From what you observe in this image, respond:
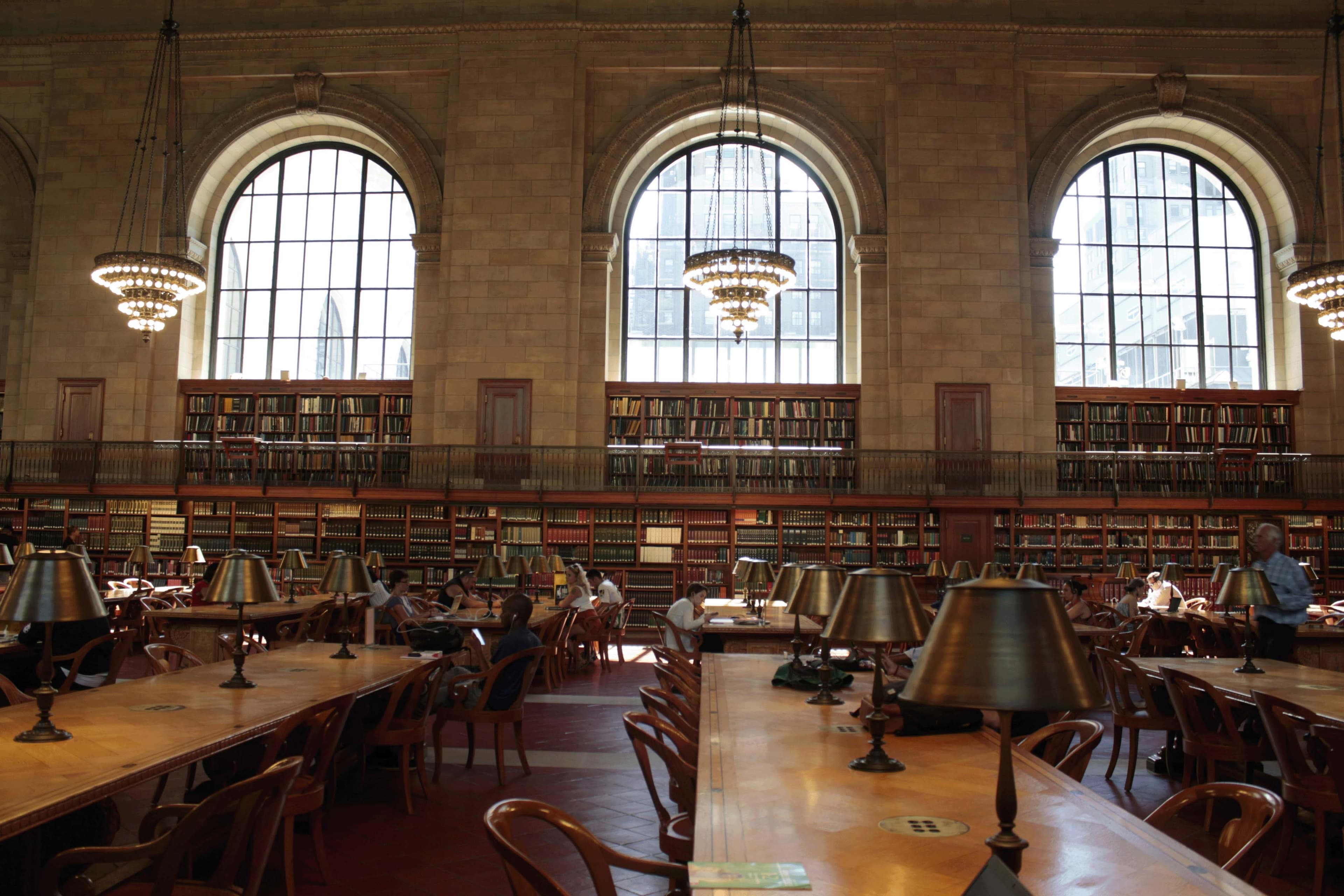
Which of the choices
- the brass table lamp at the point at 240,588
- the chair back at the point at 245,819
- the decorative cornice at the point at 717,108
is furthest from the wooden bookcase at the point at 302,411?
the chair back at the point at 245,819

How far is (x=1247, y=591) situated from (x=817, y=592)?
2432 mm

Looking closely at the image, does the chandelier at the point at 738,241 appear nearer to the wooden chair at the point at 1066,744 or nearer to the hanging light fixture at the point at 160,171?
the hanging light fixture at the point at 160,171

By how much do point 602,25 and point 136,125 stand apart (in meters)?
7.20

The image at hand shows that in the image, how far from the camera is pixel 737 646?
22.8ft

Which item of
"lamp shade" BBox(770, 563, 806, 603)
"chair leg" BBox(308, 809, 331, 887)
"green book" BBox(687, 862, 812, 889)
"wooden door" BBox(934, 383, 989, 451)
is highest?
"wooden door" BBox(934, 383, 989, 451)

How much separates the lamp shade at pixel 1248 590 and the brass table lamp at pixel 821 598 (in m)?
2.20

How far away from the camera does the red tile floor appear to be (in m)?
3.65

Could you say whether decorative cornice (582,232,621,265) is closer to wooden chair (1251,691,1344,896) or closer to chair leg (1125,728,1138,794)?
chair leg (1125,728,1138,794)

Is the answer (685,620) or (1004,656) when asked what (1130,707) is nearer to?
(685,620)

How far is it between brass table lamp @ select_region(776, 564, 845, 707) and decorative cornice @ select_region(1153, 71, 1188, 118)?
13.9 meters

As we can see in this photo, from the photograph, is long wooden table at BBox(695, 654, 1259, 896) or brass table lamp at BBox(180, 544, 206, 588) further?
brass table lamp at BBox(180, 544, 206, 588)

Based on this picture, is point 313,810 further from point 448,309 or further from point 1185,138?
point 1185,138

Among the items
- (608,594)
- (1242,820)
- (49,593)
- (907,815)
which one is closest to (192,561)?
(608,594)

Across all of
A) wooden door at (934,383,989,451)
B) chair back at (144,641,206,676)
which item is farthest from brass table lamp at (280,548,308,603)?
wooden door at (934,383,989,451)
